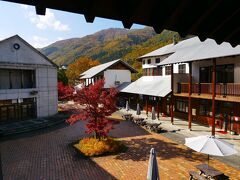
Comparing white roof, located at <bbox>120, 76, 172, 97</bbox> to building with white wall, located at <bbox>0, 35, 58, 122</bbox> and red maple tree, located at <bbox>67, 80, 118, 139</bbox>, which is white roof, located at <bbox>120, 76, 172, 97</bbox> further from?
building with white wall, located at <bbox>0, 35, 58, 122</bbox>

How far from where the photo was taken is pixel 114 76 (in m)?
41.6

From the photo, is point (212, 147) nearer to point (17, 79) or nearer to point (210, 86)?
point (210, 86)

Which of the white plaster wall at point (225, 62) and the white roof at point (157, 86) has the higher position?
the white plaster wall at point (225, 62)

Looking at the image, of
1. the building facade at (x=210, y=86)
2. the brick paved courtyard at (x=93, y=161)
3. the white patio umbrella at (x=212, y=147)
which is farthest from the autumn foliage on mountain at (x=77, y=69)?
the white patio umbrella at (x=212, y=147)

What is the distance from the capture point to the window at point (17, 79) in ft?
82.4

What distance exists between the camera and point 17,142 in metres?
18.0

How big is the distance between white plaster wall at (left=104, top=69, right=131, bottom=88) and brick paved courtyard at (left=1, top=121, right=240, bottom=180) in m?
22.9

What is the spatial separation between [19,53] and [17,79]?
133 inches

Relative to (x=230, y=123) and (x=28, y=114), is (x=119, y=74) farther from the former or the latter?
(x=230, y=123)

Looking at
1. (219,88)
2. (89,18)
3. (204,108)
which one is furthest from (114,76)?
(89,18)

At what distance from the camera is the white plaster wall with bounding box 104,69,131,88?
41.0m

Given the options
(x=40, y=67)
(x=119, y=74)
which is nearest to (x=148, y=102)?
(x=119, y=74)

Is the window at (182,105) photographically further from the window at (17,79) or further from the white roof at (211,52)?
the window at (17,79)

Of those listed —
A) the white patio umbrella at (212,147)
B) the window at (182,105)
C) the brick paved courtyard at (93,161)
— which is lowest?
the brick paved courtyard at (93,161)
